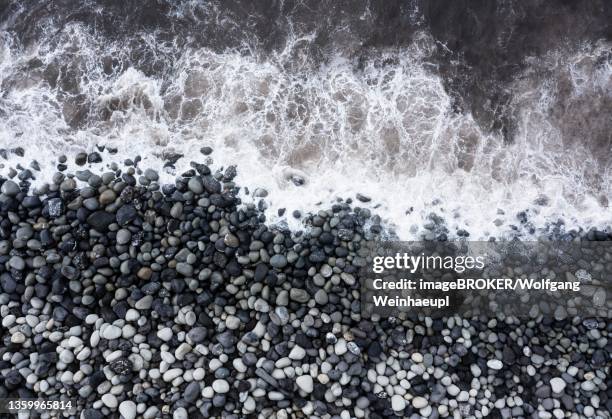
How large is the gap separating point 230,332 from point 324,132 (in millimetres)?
3207

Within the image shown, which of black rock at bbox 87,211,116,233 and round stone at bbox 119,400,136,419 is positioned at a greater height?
black rock at bbox 87,211,116,233

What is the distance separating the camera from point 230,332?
6406mm

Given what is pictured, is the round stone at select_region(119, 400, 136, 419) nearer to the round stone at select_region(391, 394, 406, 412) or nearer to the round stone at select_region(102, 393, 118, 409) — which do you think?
the round stone at select_region(102, 393, 118, 409)

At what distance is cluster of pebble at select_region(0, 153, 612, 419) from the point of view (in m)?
6.24

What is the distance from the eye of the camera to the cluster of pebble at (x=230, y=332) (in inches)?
246

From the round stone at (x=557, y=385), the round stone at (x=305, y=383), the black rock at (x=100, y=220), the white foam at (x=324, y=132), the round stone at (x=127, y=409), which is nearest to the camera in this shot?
the round stone at (x=127, y=409)

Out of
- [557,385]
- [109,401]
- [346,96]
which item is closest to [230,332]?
[109,401]

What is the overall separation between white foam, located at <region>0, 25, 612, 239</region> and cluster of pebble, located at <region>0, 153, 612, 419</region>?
2.33 ft

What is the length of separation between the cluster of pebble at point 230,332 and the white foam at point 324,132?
709mm

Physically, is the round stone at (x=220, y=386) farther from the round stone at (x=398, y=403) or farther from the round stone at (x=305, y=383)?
the round stone at (x=398, y=403)

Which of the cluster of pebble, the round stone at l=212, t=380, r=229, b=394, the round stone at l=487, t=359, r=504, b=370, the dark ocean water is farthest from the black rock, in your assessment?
the round stone at l=487, t=359, r=504, b=370

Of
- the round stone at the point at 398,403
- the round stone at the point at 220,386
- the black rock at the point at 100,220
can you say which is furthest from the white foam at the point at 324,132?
the round stone at the point at 220,386

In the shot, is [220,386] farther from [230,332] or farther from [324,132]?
[324,132]

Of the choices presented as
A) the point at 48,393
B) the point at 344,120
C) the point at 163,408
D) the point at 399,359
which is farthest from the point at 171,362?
the point at 344,120
